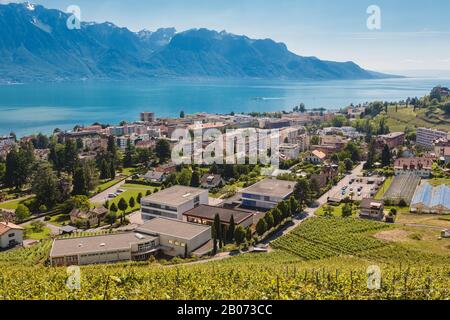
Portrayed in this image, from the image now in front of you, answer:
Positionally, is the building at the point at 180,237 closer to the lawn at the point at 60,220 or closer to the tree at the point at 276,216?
the tree at the point at 276,216

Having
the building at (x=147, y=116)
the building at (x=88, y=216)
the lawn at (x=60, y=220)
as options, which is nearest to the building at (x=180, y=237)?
the building at (x=88, y=216)

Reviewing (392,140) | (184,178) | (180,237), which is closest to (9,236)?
(180,237)

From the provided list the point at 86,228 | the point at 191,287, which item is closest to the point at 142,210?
the point at 86,228

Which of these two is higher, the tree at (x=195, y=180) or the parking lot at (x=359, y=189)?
the tree at (x=195, y=180)

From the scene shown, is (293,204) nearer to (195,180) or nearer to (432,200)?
(432,200)

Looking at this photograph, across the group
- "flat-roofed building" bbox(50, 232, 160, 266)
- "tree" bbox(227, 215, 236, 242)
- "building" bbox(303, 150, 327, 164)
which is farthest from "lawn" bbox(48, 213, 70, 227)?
"building" bbox(303, 150, 327, 164)
